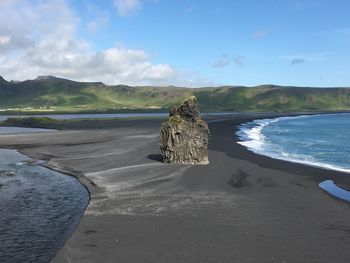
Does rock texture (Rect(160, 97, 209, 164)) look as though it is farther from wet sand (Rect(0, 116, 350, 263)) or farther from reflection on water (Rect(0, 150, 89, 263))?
reflection on water (Rect(0, 150, 89, 263))

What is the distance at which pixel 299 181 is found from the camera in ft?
114

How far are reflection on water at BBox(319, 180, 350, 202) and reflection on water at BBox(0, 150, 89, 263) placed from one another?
642 inches

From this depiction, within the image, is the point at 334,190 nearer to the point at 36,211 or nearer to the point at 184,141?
the point at 184,141

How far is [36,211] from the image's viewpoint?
2542 cm

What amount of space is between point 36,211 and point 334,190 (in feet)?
65.2

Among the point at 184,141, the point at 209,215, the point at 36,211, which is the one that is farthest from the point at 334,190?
the point at 36,211

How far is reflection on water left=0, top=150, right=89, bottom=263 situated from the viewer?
1896cm

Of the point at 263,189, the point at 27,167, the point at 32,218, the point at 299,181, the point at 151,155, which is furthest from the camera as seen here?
the point at 151,155

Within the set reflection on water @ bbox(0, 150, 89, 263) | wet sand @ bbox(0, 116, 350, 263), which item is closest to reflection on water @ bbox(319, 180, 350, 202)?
wet sand @ bbox(0, 116, 350, 263)

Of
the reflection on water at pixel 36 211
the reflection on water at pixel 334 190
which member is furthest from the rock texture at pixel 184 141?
the reflection on water at pixel 334 190

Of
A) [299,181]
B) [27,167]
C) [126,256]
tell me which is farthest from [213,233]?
[27,167]

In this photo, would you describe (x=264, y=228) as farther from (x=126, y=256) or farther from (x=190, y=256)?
(x=126, y=256)

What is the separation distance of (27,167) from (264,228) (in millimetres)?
28932

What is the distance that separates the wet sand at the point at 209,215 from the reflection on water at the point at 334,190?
2.40ft
